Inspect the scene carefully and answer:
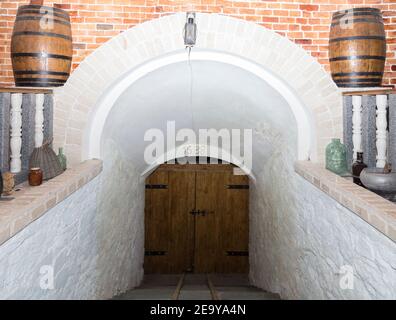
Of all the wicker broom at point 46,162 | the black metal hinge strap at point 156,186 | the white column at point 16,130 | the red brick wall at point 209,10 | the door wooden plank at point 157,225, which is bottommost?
the door wooden plank at point 157,225

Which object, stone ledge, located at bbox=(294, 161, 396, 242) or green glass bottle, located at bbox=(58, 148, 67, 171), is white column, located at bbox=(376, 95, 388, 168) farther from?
green glass bottle, located at bbox=(58, 148, 67, 171)

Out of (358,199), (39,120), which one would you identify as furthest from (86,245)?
(358,199)

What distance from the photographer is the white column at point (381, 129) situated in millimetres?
3939

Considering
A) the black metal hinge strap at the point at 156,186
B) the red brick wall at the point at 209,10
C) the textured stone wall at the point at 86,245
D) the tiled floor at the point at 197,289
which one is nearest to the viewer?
the textured stone wall at the point at 86,245

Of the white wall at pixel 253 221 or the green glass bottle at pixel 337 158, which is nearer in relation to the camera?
the white wall at pixel 253 221

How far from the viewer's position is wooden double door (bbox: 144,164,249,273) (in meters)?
7.37

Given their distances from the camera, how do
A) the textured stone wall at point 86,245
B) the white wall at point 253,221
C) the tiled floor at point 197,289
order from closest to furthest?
the textured stone wall at point 86,245
the white wall at point 253,221
the tiled floor at point 197,289

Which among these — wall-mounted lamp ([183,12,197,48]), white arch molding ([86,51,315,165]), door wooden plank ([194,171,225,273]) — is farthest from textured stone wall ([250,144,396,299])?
wall-mounted lamp ([183,12,197,48])

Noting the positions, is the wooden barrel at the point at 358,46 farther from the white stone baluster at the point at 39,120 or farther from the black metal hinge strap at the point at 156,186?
the black metal hinge strap at the point at 156,186

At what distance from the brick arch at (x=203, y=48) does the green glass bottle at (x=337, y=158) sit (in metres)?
0.26

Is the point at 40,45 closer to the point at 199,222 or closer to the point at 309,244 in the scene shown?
the point at 309,244

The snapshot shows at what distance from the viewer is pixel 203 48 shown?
4020mm

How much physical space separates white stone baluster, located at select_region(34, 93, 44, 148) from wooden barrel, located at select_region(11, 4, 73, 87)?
0.17 metres

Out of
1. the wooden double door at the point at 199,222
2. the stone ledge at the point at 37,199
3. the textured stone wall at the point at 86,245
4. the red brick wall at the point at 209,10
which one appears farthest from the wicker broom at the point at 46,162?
the wooden double door at the point at 199,222
